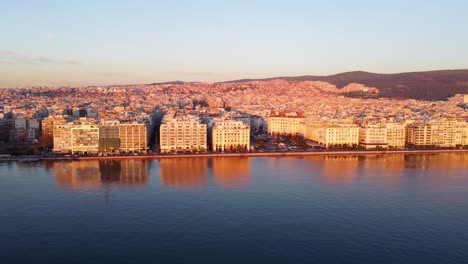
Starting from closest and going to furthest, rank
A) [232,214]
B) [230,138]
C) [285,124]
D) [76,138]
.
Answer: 1. [232,214]
2. [76,138]
3. [230,138]
4. [285,124]

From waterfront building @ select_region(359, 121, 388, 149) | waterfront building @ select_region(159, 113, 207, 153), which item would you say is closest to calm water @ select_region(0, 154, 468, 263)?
waterfront building @ select_region(159, 113, 207, 153)

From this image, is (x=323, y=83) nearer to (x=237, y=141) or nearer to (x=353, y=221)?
(x=237, y=141)

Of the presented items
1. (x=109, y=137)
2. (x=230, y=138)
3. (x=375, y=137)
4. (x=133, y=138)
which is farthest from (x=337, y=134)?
(x=109, y=137)

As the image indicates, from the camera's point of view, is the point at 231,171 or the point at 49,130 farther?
the point at 49,130

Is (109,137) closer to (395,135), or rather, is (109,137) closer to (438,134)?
(395,135)

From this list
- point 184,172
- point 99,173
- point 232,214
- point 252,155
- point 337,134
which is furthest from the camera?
point 337,134

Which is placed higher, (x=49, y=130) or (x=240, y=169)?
(x=49, y=130)

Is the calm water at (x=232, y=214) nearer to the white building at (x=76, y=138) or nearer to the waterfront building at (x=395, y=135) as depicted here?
the white building at (x=76, y=138)
